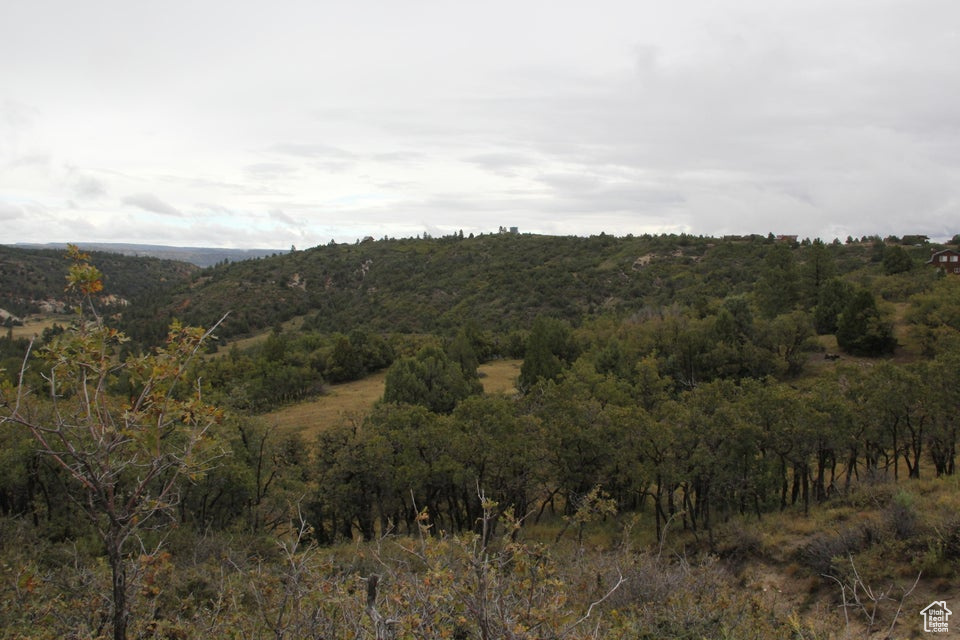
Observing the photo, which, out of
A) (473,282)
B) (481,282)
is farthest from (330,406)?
(473,282)

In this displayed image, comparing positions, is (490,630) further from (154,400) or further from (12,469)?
(12,469)

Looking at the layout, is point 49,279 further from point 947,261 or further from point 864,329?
point 947,261

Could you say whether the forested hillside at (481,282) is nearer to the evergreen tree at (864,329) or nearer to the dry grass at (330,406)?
the dry grass at (330,406)

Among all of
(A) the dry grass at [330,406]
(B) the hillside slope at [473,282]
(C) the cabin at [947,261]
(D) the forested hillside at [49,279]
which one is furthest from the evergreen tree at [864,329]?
(D) the forested hillside at [49,279]

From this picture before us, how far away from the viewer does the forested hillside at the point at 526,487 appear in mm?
4129

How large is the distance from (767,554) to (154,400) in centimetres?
1581

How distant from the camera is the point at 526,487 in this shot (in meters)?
16.9

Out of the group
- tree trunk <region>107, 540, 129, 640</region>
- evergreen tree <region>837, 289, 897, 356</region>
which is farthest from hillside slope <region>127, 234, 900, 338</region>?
tree trunk <region>107, 540, 129, 640</region>

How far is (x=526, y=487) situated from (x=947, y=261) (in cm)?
5918

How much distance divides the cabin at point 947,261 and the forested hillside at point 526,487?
39.1ft

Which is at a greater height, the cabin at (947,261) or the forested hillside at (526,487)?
the cabin at (947,261)

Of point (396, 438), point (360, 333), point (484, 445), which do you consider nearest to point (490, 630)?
point (484, 445)

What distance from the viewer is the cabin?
52906 millimetres

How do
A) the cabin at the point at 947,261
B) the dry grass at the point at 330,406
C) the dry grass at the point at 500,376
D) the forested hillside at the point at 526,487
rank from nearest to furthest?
1. the forested hillside at the point at 526,487
2. the dry grass at the point at 330,406
3. the dry grass at the point at 500,376
4. the cabin at the point at 947,261
